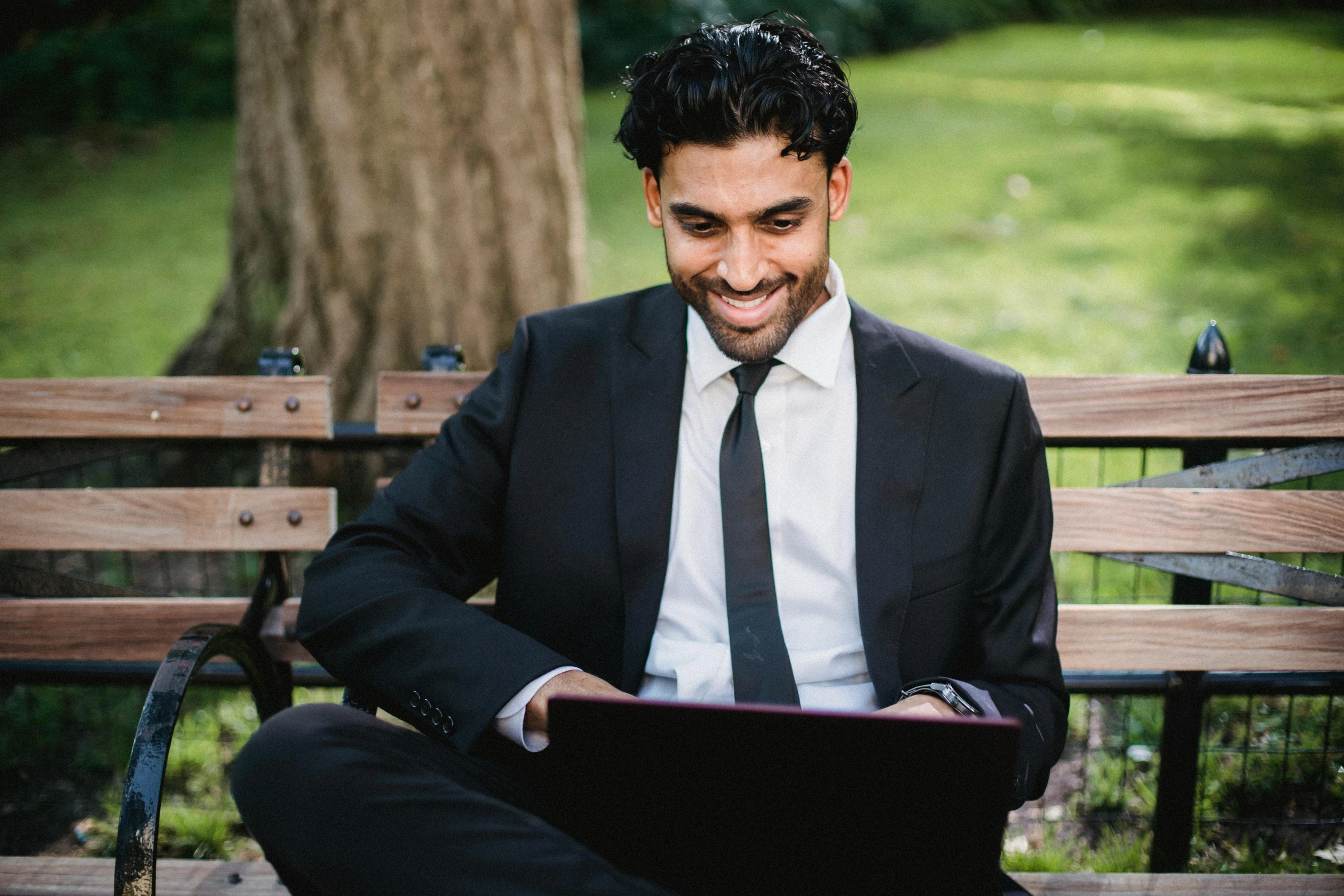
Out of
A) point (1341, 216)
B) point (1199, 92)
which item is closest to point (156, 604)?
point (1341, 216)

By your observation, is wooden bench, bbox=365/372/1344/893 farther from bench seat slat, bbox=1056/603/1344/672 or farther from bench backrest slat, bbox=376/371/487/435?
bench backrest slat, bbox=376/371/487/435

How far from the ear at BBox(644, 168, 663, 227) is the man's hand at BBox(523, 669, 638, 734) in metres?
1.06

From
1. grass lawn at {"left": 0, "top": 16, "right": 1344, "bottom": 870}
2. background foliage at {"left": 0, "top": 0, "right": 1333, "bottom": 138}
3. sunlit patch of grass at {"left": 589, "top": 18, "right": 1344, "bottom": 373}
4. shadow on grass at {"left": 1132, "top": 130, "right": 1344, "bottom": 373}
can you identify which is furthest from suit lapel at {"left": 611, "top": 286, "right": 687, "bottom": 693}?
background foliage at {"left": 0, "top": 0, "right": 1333, "bottom": 138}

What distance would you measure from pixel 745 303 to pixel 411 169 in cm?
231

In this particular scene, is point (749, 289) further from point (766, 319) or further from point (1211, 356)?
point (1211, 356)

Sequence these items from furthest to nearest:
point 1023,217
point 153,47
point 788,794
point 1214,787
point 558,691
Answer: point 153,47, point 1023,217, point 1214,787, point 558,691, point 788,794

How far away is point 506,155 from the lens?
4262 millimetres

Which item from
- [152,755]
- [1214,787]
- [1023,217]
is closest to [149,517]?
[152,755]

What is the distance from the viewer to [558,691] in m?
2.17

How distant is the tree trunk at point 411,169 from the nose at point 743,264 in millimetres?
2120

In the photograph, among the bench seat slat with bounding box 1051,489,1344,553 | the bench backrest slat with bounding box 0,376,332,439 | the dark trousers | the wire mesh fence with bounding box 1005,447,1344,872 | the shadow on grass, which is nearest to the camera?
the dark trousers

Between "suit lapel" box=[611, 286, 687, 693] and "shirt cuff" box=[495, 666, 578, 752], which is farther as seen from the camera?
"suit lapel" box=[611, 286, 687, 693]

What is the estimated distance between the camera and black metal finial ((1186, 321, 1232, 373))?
283 centimetres

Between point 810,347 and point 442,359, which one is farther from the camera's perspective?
point 442,359
